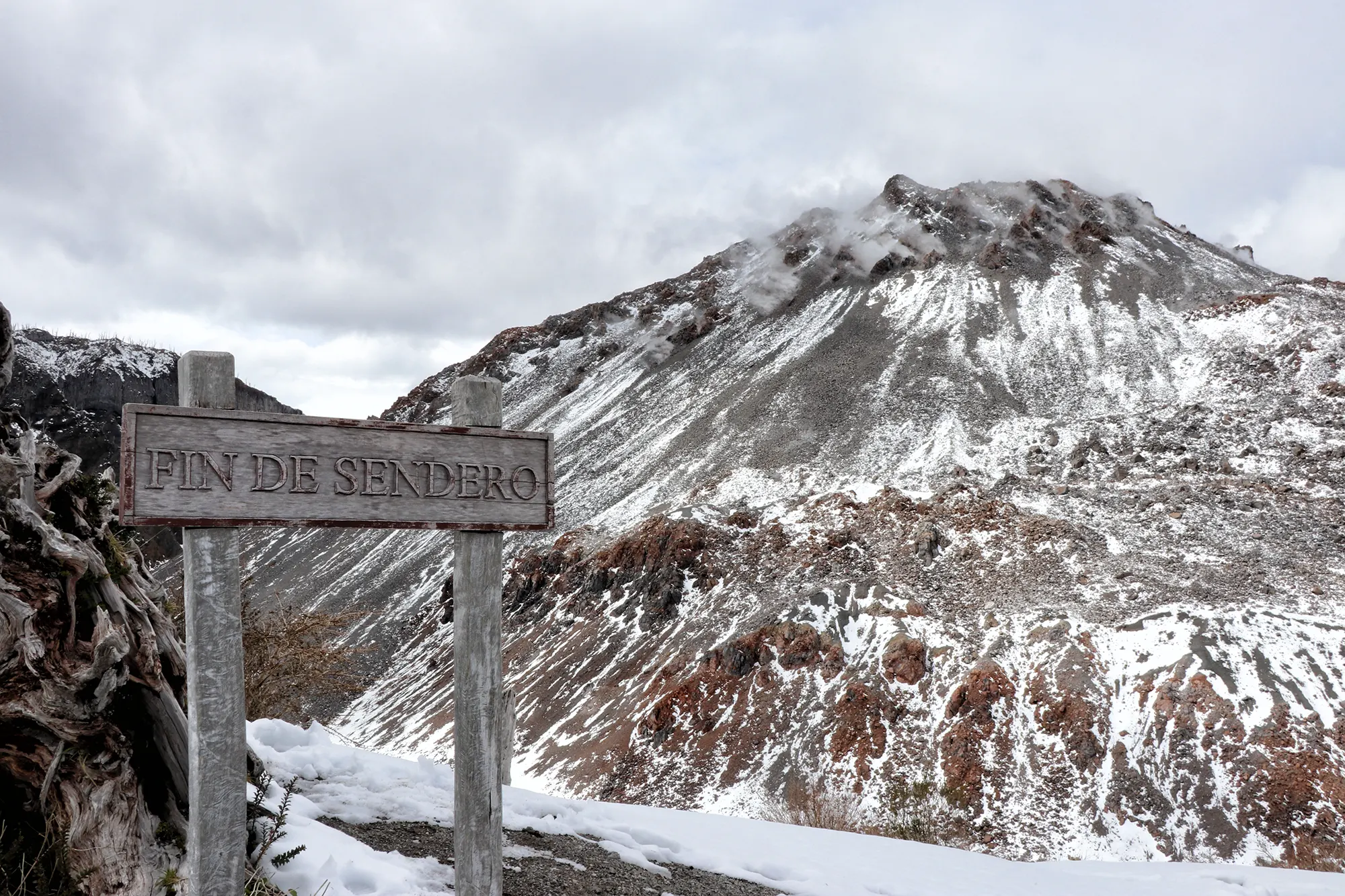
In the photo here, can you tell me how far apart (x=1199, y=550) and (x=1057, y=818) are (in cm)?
1180

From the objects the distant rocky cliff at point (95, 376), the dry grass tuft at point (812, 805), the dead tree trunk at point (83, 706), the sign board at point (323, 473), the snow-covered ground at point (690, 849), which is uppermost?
the distant rocky cliff at point (95, 376)

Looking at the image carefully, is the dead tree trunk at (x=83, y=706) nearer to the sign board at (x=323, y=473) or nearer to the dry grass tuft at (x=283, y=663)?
the sign board at (x=323, y=473)

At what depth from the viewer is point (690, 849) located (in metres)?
5.86

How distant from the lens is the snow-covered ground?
4512mm

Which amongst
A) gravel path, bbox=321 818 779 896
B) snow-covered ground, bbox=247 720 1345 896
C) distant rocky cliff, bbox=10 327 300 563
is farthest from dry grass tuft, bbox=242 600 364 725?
distant rocky cliff, bbox=10 327 300 563

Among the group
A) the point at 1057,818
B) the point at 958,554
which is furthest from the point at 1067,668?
the point at 958,554

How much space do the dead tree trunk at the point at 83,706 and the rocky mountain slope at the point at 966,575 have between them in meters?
14.5

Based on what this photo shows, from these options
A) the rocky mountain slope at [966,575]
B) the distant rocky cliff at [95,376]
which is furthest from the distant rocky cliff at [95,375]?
the rocky mountain slope at [966,575]

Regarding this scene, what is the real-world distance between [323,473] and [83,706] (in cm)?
156

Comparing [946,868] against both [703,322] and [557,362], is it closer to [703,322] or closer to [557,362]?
[703,322]

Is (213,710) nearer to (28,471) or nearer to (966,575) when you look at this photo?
(28,471)

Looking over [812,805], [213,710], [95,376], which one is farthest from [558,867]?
[95,376]

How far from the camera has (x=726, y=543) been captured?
28.4 meters

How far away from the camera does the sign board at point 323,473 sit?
3311 millimetres
